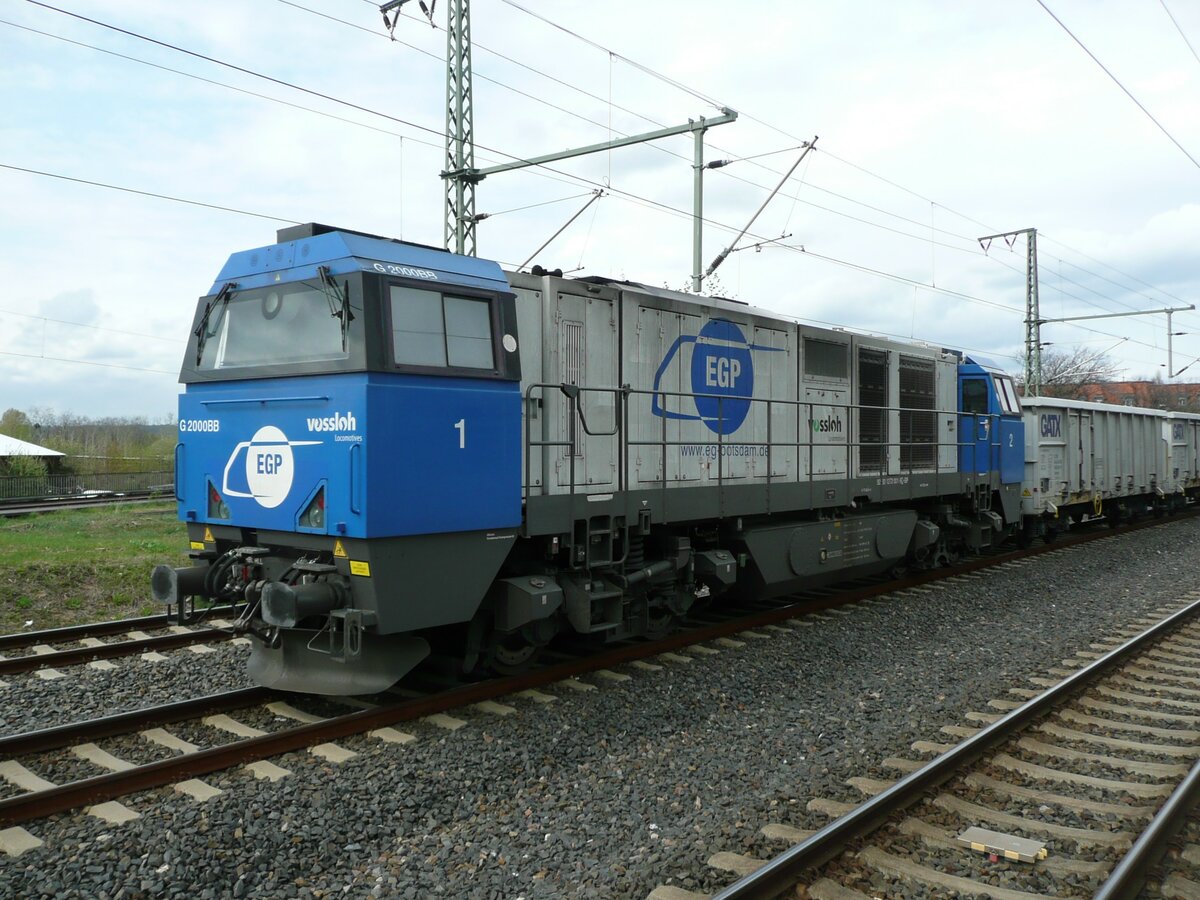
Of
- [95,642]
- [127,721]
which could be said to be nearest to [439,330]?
[127,721]

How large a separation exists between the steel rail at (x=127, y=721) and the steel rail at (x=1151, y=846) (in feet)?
18.6

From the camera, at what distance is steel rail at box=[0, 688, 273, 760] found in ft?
18.2

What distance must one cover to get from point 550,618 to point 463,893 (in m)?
3.41

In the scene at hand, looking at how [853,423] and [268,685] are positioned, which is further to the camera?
[853,423]

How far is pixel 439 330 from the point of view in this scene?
6.23m

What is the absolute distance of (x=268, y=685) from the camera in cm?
642

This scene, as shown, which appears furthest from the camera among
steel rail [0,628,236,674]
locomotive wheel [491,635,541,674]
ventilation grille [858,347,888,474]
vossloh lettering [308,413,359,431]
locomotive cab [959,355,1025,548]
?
locomotive cab [959,355,1025,548]

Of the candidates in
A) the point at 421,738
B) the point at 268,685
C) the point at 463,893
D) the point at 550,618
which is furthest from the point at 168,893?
the point at 550,618

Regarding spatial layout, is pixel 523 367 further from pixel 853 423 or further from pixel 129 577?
pixel 129 577

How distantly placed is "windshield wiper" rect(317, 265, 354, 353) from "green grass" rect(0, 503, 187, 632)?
4105mm

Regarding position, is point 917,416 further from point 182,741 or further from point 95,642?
point 95,642

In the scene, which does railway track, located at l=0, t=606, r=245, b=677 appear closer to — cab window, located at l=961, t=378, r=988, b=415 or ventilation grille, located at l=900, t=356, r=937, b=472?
ventilation grille, located at l=900, t=356, r=937, b=472

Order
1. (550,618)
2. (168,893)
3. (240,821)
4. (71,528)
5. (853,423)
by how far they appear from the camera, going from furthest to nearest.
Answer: (71,528), (853,423), (550,618), (240,821), (168,893)

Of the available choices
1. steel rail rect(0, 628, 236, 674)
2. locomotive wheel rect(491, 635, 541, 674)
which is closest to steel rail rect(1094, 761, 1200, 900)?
locomotive wheel rect(491, 635, 541, 674)
